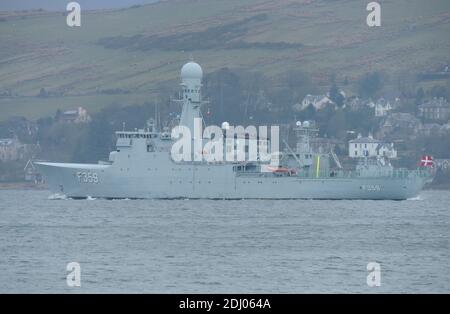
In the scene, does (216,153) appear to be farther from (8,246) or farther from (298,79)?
(298,79)

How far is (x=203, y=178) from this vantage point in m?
76.4

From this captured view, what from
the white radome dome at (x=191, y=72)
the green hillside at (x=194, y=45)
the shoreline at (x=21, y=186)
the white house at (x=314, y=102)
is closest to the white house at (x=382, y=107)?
the white house at (x=314, y=102)

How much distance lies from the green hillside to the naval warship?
5811 centimetres

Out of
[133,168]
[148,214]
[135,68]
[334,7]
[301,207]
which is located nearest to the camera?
[148,214]

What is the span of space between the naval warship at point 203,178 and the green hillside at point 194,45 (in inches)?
2288

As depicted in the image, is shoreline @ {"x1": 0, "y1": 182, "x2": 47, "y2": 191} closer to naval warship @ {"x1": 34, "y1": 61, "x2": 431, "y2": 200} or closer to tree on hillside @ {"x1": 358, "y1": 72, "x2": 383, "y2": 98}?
naval warship @ {"x1": 34, "y1": 61, "x2": 431, "y2": 200}

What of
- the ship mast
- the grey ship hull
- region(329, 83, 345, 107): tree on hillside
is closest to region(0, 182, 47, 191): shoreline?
the ship mast

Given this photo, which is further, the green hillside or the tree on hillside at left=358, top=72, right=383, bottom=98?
the green hillside

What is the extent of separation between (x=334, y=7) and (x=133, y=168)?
111435 mm

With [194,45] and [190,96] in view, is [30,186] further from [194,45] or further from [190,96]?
[194,45]

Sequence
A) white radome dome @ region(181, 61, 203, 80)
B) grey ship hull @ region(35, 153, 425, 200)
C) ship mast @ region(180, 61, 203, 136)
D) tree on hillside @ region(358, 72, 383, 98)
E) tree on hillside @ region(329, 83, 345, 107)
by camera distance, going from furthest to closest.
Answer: tree on hillside @ region(358, 72, 383, 98) < tree on hillside @ region(329, 83, 345, 107) < white radome dome @ region(181, 61, 203, 80) < ship mast @ region(180, 61, 203, 136) < grey ship hull @ region(35, 153, 425, 200)

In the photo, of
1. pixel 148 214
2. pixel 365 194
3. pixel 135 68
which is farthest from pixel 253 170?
pixel 135 68

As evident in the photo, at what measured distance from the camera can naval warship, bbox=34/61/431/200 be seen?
249 feet

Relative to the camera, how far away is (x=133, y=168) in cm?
7575
